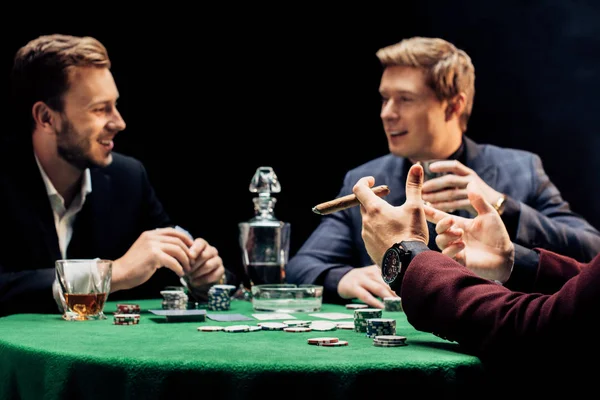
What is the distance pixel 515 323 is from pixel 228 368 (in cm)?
52

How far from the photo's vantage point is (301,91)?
14.2ft

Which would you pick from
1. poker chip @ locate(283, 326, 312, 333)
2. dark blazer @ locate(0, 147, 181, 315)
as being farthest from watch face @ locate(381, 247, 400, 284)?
dark blazer @ locate(0, 147, 181, 315)

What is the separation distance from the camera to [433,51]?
12.3 feet

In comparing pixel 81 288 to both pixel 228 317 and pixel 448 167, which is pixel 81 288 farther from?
pixel 448 167

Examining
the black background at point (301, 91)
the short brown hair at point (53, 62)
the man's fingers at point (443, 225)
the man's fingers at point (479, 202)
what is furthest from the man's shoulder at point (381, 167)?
the man's fingers at point (443, 225)

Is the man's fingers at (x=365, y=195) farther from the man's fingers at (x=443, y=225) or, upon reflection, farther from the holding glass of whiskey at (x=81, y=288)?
the holding glass of whiskey at (x=81, y=288)

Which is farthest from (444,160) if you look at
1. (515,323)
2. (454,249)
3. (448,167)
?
(515,323)

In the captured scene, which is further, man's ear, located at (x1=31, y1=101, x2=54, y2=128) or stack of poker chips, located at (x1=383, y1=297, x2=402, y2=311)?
man's ear, located at (x1=31, y1=101, x2=54, y2=128)

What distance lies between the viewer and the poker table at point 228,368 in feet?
4.49

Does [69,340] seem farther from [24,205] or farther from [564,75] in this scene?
[564,75]

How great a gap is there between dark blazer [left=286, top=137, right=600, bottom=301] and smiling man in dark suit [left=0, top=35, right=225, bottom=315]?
60cm

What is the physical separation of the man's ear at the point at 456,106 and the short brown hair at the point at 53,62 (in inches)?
62.2

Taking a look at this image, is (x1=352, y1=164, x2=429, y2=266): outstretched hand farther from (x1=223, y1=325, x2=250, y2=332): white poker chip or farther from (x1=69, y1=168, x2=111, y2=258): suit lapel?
(x1=69, y1=168, x2=111, y2=258): suit lapel

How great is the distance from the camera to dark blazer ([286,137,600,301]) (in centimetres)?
311
